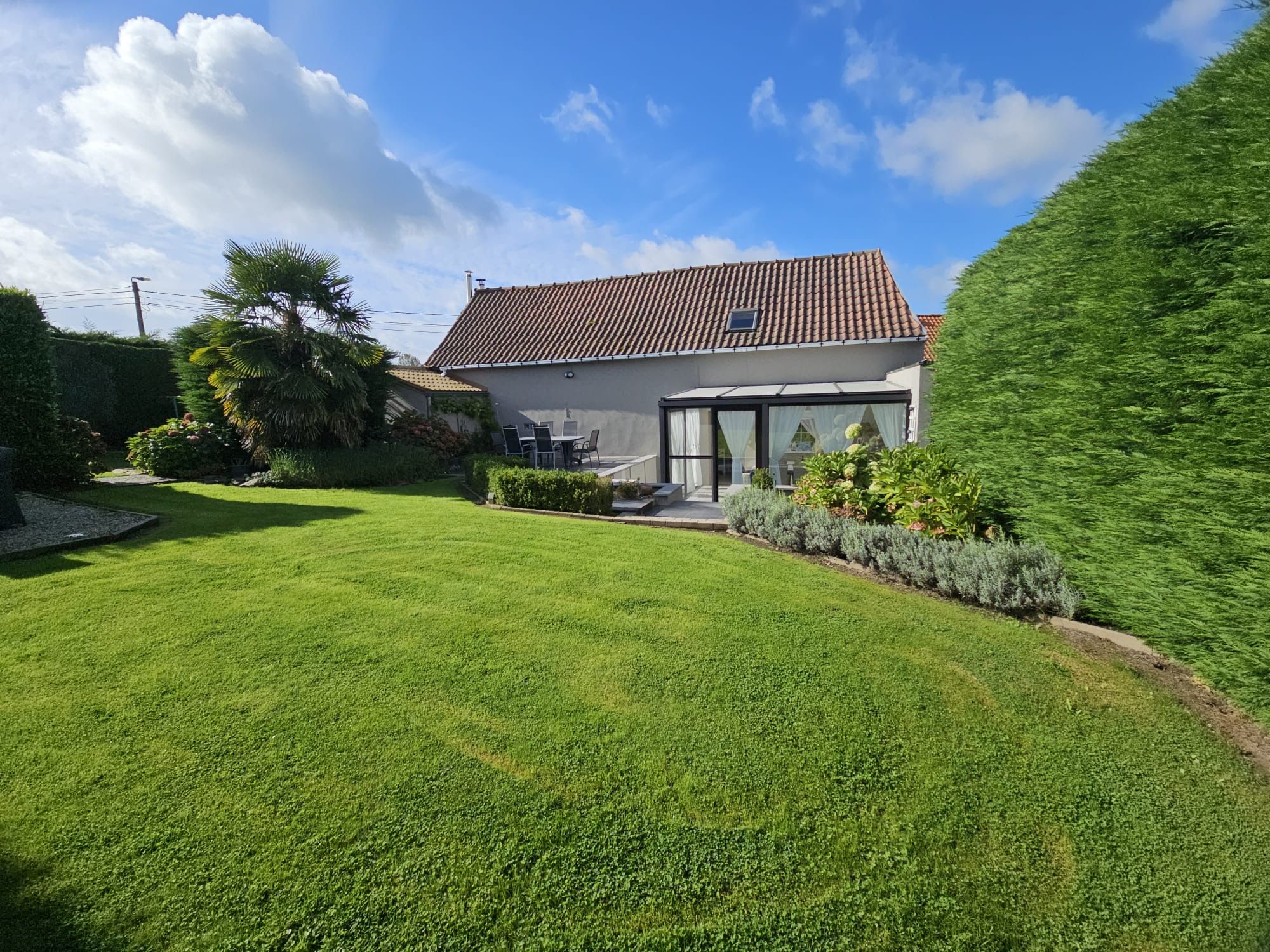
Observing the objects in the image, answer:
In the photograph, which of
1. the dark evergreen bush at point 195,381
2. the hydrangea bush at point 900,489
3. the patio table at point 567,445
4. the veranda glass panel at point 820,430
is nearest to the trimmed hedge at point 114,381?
the dark evergreen bush at point 195,381

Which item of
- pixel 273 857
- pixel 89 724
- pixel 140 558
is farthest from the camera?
pixel 140 558

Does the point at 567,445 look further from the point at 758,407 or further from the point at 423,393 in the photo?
the point at 423,393

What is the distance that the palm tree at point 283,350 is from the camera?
1402 centimetres

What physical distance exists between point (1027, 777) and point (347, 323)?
17.0 metres

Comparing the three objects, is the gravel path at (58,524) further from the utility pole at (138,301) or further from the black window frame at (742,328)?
the utility pole at (138,301)

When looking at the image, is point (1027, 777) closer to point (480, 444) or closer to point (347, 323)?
point (347, 323)

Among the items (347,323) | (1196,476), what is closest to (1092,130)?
(1196,476)

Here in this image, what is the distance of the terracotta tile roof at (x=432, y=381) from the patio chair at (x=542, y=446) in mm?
5034

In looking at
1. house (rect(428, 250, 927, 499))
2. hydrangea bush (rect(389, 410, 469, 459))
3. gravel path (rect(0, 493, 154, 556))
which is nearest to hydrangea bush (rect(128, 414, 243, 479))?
hydrangea bush (rect(389, 410, 469, 459))

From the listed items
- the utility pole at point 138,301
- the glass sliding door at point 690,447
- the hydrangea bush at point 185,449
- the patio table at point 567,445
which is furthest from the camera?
the utility pole at point 138,301

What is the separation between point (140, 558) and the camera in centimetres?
678

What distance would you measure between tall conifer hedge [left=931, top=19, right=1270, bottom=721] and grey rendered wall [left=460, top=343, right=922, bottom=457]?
10677 millimetres

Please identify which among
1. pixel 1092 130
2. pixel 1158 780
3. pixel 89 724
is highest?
pixel 1092 130

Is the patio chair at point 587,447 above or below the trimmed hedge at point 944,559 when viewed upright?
above
